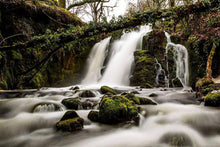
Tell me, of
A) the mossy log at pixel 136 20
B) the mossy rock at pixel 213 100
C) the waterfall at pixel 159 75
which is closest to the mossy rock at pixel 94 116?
the mossy log at pixel 136 20

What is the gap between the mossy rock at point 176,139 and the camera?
84.2 inches

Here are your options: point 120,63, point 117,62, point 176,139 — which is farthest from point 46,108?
point 117,62

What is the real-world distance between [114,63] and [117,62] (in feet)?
1.02

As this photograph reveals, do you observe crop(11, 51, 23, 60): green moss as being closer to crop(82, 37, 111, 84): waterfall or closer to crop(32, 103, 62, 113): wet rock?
crop(32, 103, 62, 113): wet rock

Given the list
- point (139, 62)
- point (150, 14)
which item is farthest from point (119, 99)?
point (139, 62)

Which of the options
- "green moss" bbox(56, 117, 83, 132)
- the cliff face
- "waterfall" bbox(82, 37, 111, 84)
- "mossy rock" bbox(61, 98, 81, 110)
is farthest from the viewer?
"waterfall" bbox(82, 37, 111, 84)

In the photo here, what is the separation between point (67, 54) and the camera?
37.8 ft

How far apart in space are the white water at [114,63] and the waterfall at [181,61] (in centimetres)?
338

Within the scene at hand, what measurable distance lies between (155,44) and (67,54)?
24.0 ft

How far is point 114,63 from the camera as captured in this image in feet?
42.1

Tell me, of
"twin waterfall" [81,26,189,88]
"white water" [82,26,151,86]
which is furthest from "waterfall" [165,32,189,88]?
"white water" [82,26,151,86]

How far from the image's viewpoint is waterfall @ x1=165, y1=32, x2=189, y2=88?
10.0 m

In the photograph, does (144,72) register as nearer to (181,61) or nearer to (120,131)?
(181,61)

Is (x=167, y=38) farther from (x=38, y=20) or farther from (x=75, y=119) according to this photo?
(x=75, y=119)
